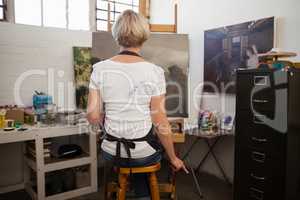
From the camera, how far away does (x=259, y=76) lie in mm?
2178

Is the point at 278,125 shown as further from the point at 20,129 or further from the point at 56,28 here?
the point at 56,28

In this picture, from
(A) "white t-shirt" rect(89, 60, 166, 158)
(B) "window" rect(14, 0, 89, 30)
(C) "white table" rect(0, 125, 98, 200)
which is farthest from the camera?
(B) "window" rect(14, 0, 89, 30)

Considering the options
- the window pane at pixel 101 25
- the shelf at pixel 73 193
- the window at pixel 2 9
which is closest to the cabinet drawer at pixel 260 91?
the shelf at pixel 73 193

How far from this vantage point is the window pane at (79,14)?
3490mm

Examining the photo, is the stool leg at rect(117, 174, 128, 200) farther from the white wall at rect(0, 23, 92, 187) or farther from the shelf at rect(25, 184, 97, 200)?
the white wall at rect(0, 23, 92, 187)

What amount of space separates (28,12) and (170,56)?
1766mm

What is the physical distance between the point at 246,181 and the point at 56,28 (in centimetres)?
260

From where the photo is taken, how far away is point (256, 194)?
2281mm

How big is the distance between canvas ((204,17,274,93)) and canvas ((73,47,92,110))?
57.4 inches

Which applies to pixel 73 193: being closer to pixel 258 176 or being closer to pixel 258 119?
pixel 258 176

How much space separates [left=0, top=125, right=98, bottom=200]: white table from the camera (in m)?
2.47

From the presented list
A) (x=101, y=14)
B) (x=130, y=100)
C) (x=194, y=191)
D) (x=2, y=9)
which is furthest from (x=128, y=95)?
(x=101, y=14)

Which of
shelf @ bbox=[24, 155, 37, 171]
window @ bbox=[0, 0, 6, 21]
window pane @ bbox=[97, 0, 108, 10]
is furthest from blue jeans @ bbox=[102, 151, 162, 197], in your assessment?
A: window pane @ bbox=[97, 0, 108, 10]

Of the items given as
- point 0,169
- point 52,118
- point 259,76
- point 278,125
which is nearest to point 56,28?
point 52,118
